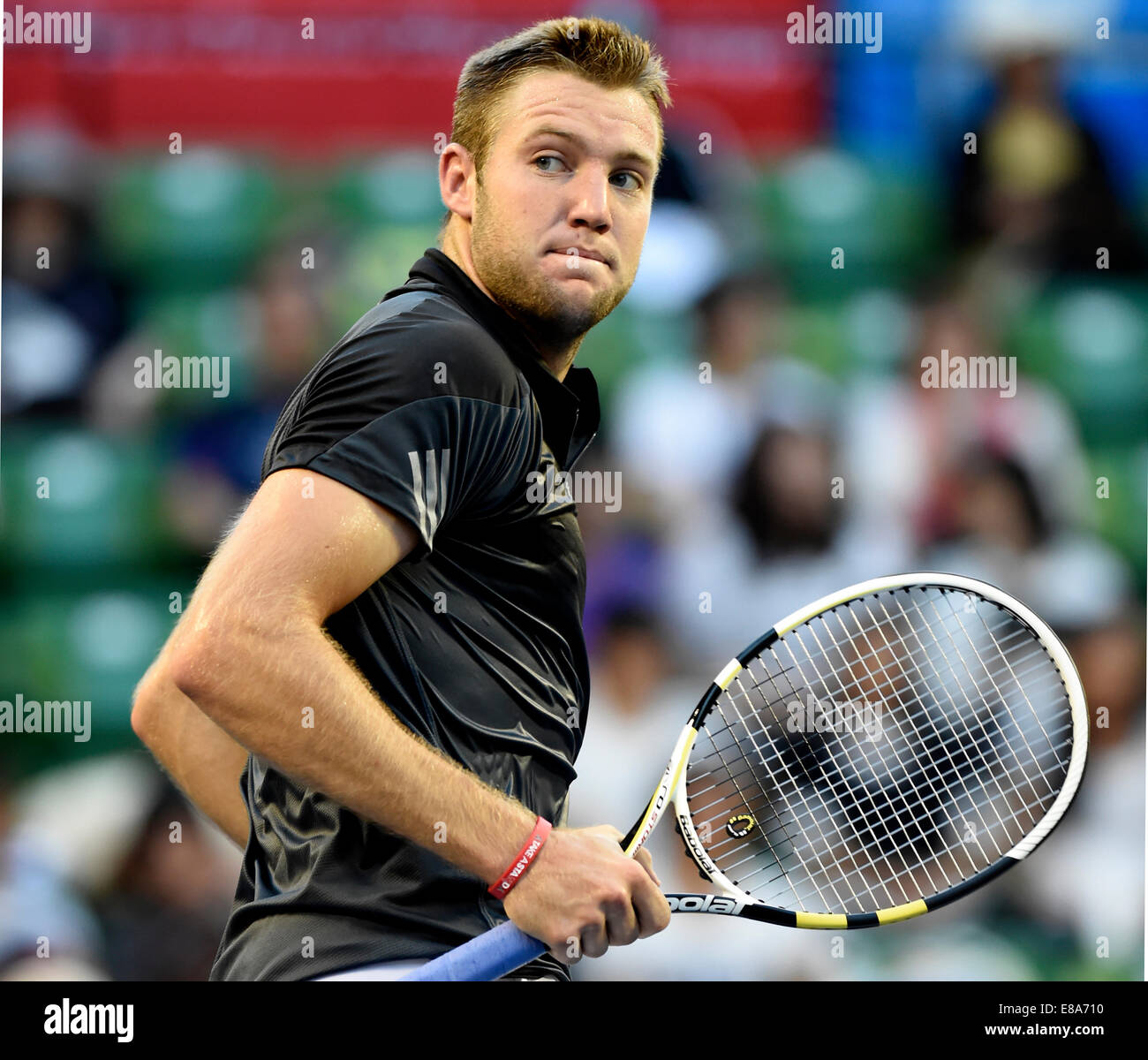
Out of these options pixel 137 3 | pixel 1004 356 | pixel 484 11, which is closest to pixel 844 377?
pixel 1004 356

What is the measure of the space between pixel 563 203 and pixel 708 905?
773mm

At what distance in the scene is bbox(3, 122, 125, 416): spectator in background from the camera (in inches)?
134

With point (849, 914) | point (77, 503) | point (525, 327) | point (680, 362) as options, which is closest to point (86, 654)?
point (77, 503)

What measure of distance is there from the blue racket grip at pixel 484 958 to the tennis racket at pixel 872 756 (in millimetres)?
204

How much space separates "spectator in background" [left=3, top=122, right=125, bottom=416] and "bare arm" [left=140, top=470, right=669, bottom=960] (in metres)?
2.33

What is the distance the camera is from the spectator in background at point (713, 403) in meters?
3.34

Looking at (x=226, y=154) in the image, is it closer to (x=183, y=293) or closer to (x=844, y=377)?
(x=183, y=293)

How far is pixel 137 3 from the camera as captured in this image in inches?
140

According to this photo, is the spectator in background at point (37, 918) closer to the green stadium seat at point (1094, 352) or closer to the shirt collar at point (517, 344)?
the shirt collar at point (517, 344)

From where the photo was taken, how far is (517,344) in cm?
153

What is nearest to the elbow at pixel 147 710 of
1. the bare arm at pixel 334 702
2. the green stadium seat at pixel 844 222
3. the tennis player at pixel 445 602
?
the tennis player at pixel 445 602

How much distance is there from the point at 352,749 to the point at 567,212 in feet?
2.06

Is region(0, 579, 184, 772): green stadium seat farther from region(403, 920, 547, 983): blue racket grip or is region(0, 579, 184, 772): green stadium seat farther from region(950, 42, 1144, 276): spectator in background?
region(950, 42, 1144, 276): spectator in background

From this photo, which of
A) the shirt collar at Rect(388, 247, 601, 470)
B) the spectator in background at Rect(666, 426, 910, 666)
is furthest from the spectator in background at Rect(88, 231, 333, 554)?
the shirt collar at Rect(388, 247, 601, 470)
